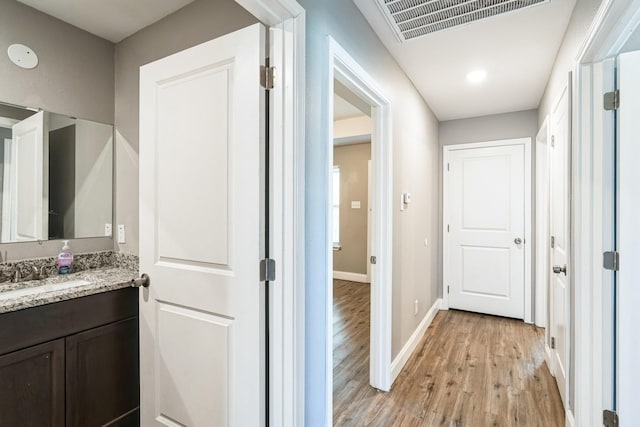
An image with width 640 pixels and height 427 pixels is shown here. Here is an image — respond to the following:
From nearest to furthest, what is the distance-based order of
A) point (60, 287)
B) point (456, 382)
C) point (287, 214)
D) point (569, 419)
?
point (287, 214)
point (60, 287)
point (569, 419)
point (456, 382)

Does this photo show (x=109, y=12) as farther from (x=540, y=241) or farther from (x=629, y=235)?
(x=540, y=241)

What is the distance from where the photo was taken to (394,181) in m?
2.34

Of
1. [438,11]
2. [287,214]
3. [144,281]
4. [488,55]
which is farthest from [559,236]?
[144,281]

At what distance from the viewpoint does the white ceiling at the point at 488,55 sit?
187 centimetres

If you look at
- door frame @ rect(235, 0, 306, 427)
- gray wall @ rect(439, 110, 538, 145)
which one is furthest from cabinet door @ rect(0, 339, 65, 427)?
gray wall @ rect(439, 110, 538, 145)

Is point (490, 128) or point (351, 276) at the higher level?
point (490, 128)

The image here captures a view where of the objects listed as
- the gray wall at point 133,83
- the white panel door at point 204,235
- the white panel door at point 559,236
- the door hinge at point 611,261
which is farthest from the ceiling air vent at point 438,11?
the door hinge at point 611,261

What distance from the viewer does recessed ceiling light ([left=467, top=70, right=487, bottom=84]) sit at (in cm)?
260

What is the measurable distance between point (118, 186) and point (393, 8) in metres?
2.11

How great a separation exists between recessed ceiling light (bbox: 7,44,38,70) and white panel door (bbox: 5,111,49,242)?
10.5 inches

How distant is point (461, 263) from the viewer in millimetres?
3898

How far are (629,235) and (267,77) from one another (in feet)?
5.79

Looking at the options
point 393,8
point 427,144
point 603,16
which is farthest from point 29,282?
point 427,144

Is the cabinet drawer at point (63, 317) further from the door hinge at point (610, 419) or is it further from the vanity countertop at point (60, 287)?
the door hinge at point (610, 419)
